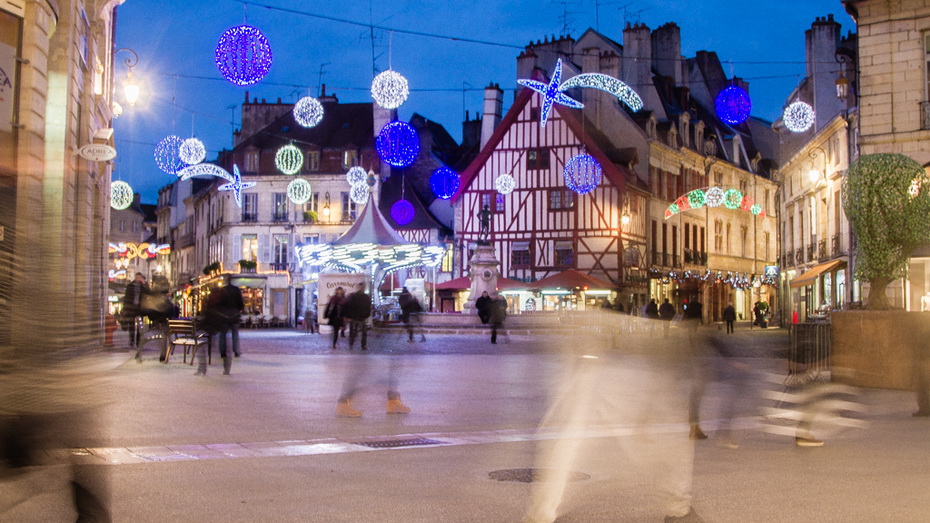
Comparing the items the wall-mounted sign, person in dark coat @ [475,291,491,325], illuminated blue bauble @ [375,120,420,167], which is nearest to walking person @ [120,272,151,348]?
the wall-mounted sign

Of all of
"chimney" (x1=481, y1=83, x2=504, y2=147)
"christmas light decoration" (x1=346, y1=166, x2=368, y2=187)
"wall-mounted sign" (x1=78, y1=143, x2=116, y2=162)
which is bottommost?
"wall-mounted sign" (x1=78, y1=143, x2=116, y2=162)

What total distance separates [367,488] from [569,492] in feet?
3.90

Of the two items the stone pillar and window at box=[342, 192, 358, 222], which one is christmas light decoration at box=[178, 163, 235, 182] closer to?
the stone pillar

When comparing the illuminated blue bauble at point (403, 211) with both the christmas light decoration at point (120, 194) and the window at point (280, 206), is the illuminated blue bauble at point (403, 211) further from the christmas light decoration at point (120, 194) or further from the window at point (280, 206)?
the window at point (280, 206)

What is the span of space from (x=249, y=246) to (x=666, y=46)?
82.0ft

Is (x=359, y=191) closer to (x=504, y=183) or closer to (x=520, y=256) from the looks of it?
(x=504, y=183)

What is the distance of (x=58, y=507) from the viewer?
538 cm

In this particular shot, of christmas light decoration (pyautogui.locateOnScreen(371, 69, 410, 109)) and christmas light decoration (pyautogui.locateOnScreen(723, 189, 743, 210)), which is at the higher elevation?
christmas light decoration (pyautogui.locateOnScreen(371, 69, 410, 109))

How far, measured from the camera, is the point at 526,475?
6750 millimetres

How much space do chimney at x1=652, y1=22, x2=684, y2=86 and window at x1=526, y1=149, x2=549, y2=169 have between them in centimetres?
1168

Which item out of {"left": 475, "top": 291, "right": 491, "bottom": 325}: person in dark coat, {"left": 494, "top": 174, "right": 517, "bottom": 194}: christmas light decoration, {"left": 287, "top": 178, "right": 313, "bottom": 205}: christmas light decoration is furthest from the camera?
{"left": 494, "top": 174, "right": 517, "bottom": 194}: christmas light decoration

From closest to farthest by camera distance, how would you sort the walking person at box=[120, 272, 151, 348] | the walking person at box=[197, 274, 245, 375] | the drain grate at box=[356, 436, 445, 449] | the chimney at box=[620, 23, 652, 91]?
the drain grate at box=[356, 436, 445, 449], the walking person at box=[197, 274, 245, 375], the walking person at box=[120, 272, 151, 348], the chimney at box=[620, 23, 652, 91]

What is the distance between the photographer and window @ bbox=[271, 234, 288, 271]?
189 feet

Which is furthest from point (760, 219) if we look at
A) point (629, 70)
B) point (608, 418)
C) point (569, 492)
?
point (569, 492)
